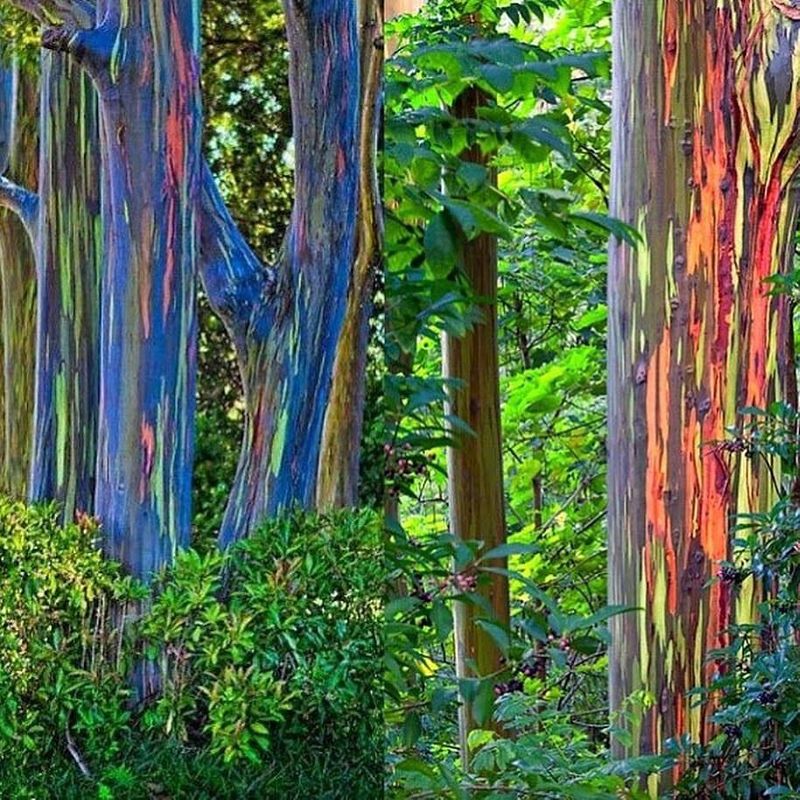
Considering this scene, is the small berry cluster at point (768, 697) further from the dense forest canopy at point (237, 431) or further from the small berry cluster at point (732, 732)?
the small berry cluster at point (732, 732)

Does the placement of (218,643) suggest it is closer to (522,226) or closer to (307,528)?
(307,528)

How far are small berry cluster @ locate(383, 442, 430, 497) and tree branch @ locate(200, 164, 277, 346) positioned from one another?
0.90 ft

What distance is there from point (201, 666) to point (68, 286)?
1.89ft

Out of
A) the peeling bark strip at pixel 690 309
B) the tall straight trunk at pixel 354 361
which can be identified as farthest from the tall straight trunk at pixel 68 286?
the peeling bark strip at pixel 690 309

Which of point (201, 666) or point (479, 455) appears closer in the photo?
point (201, 666)

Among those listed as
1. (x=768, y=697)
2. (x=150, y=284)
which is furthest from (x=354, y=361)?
(x=768, y=697)

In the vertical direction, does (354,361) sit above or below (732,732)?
above

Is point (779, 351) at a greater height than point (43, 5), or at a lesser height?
lesser

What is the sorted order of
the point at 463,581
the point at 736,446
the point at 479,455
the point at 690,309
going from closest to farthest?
the point at 463,581 < the point at 736,446 < the point at 690,309 < the point at 479,455

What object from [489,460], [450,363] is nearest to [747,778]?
[489,460]

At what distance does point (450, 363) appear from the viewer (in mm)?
2311

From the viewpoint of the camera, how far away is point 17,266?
1810mm

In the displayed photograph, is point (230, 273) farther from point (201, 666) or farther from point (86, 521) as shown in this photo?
point (201, 666)

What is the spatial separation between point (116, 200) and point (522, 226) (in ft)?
3.54
